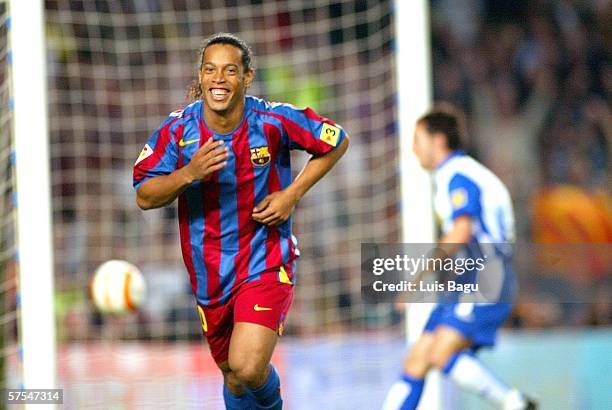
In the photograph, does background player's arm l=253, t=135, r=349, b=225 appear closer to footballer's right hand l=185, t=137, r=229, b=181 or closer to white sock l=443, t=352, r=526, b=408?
footballer's right hand l=185, t=137, r=229, b=181

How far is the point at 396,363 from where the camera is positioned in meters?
7.34

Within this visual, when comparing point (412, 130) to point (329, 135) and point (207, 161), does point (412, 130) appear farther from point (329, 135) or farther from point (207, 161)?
point (207, 161)

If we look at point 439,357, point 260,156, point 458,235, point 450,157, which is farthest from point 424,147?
point 260,156

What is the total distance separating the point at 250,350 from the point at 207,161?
0.77 meters

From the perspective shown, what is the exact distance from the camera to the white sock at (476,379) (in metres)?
5.70

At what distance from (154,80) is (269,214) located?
18.8ft

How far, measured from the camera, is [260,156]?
4348 millimetres

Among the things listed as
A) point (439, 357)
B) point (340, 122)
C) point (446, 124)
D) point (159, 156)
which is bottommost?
point (439, 357)

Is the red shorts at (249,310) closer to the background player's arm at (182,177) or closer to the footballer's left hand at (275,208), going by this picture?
the footballer's left hand at (275,208)

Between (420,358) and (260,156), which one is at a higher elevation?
(260,156)

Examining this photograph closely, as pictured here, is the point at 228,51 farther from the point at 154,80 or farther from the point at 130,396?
the point at 154,80

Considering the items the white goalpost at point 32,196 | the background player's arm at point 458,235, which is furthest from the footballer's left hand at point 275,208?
the white goalpost at point 32,196

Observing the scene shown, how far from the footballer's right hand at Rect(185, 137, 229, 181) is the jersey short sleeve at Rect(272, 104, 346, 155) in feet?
1.43

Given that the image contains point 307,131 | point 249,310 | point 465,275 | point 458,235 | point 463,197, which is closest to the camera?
point 249,310
